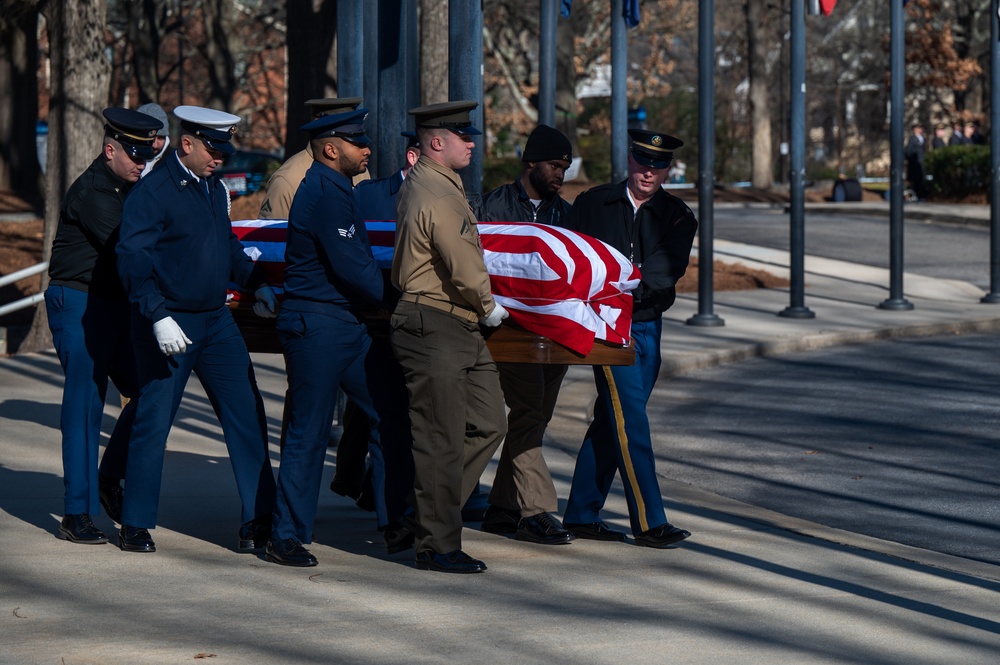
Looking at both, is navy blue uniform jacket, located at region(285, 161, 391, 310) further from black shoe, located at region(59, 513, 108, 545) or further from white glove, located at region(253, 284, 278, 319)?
black shoe, located at region(59, 513, 108, 545)

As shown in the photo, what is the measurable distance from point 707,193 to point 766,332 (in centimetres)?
172

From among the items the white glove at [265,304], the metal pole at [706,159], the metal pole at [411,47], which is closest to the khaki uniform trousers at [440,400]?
the white glove at [265,304]

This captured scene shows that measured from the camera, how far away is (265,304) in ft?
23.0

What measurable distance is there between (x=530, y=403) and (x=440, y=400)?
3.54ft

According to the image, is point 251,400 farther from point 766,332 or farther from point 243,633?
point 766,332

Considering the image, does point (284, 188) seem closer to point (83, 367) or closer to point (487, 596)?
point (83, 367)

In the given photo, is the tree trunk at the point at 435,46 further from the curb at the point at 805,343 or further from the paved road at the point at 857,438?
the paved road at the point at 857,438

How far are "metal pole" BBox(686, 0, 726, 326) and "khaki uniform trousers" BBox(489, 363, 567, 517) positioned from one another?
9635 mm

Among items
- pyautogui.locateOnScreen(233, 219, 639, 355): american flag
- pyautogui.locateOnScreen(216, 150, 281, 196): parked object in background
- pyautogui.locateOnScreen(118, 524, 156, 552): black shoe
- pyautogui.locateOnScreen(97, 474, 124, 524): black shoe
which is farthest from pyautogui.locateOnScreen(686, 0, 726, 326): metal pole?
pyautogui.locateOnScreen(216, 150, 281, 196): parked object in background

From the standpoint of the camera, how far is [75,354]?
7.21 meters

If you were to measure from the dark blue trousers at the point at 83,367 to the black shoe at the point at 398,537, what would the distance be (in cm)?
139

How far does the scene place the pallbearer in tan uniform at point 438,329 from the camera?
656 cm

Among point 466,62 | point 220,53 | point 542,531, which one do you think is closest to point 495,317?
point 542,531

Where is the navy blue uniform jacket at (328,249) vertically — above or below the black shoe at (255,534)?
above
